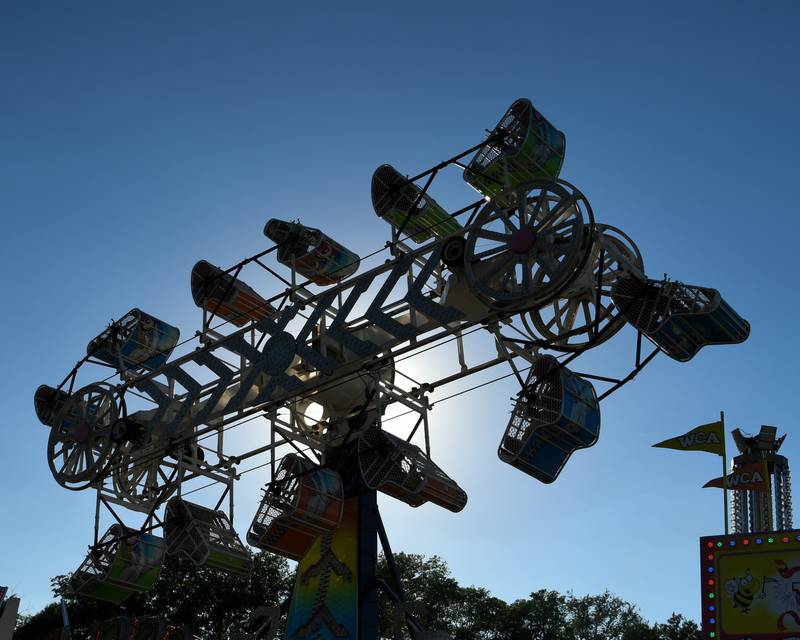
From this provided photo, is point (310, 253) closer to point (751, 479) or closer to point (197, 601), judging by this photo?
point (751, 479)

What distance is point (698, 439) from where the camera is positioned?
56.9ft

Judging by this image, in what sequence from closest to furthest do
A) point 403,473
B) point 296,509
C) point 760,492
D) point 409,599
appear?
point 403,473, point 296,509, point 760,492, point 409,599

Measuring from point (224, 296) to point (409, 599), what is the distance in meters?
22.7

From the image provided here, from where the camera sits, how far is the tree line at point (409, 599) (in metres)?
36.3

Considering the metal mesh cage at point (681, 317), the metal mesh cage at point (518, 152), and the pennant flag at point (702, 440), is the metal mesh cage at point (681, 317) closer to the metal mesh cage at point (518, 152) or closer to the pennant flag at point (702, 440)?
the metal mesh cage at point (518, 152)

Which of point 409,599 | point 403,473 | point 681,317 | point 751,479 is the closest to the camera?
point 681,317

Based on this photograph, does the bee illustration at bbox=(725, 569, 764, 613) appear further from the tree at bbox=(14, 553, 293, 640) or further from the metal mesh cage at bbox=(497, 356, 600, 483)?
the tree at bbox=(14, 553, 293, 640)

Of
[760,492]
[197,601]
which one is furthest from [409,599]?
[760,492]

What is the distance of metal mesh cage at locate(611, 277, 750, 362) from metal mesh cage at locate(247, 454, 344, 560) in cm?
550

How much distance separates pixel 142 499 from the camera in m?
18.3

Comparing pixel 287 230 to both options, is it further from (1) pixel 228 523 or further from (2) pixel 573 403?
(2) pixel 573 403

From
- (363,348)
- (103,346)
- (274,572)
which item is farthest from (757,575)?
(274,572)

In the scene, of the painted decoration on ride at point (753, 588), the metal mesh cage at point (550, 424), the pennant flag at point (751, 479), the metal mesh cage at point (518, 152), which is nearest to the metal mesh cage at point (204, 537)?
the metal mesh cage at point (550, 424)

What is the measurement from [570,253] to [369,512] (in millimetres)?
5715
